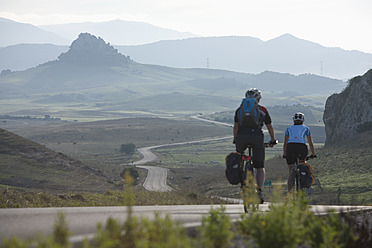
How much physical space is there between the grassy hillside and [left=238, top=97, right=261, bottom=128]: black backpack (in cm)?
3523

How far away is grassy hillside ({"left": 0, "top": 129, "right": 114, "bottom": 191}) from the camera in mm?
48906

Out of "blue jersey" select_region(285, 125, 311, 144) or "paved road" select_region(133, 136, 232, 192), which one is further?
"paved road" select_region(133, 136, 232, 192)

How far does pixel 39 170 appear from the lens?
5734 cm

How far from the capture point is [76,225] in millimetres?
8078

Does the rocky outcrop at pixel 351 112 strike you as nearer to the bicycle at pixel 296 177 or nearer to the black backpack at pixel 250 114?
the bicycle at pixel 296 177

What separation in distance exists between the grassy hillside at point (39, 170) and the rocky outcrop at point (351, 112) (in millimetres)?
27986

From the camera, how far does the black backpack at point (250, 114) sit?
1119cm

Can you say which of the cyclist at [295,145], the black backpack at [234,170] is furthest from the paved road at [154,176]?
the black backpack at [234,170]

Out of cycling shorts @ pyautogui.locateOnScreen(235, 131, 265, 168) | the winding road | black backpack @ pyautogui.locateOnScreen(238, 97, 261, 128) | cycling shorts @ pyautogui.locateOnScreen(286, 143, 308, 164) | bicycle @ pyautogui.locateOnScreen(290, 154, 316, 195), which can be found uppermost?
black backpack @ pyautogui.locateOnScreen(238, 97, 261, 128)

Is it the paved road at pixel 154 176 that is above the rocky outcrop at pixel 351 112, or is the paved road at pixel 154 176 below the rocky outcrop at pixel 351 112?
below

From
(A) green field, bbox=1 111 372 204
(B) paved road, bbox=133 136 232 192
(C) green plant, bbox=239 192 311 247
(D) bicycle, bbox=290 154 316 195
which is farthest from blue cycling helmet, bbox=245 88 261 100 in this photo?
(B) paved road, bbox=133 136 232 192

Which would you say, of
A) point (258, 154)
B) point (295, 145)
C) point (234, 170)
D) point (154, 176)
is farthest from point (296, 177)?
point (154, 176)

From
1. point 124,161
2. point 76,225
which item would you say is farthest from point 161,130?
point 76,225

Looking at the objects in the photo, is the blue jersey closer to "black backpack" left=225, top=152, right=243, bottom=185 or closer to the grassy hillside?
"black backpack" left=225, top=152, right=243, bottom=185
